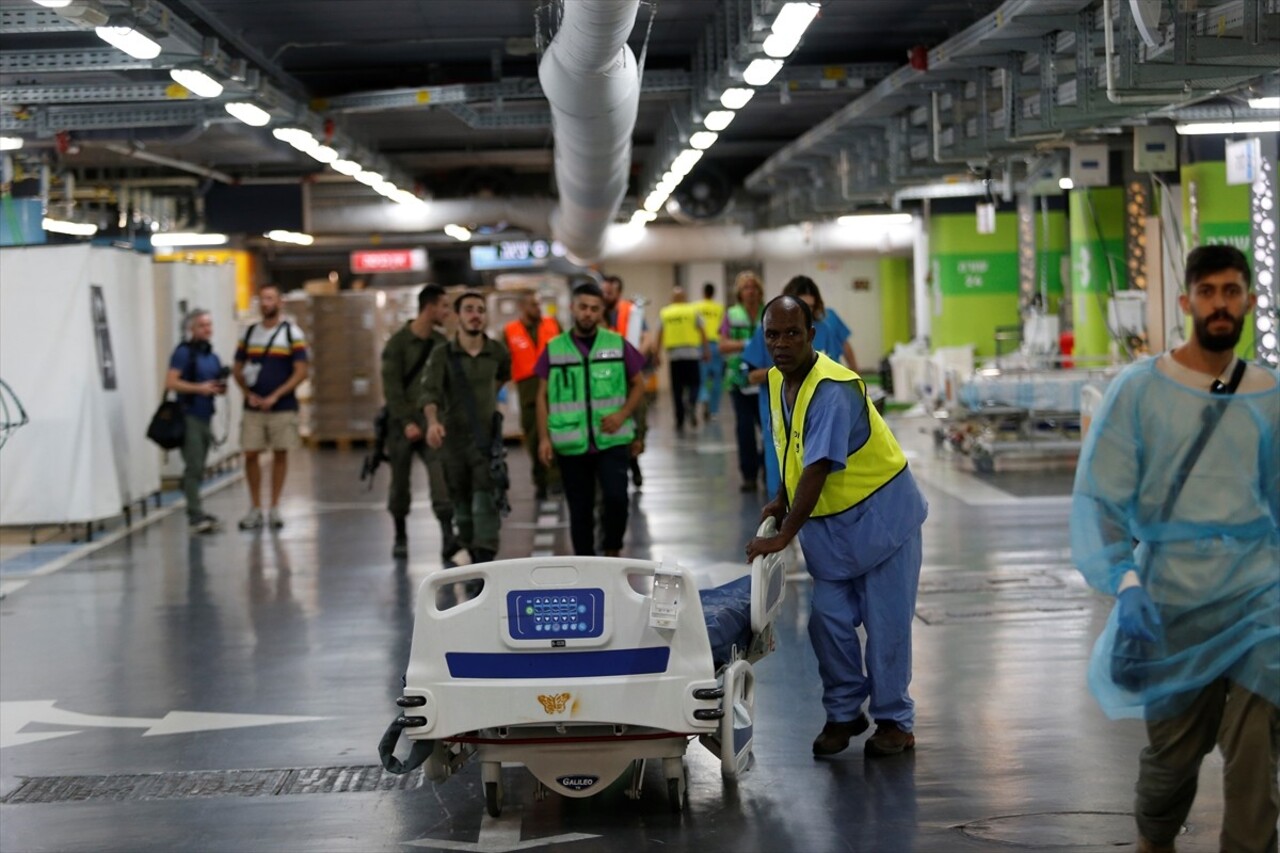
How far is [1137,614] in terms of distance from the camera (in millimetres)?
4027

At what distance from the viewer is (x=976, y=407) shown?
16.5m

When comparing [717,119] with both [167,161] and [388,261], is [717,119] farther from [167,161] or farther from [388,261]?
[388,261]

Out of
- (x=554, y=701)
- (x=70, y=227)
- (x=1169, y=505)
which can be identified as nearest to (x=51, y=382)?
(x=554, y=701)

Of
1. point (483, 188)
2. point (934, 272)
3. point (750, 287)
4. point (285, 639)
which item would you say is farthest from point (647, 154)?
point (285, 639)

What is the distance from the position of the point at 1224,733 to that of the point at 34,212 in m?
15.8

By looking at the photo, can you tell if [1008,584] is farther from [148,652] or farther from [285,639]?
[148,652]

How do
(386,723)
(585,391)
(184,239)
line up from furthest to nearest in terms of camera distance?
1. (184,239)
2. (585,391)
3. (386,723)

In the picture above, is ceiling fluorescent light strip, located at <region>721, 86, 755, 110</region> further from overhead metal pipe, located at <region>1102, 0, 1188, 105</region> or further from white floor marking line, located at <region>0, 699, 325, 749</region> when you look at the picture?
white floor marking line, located at <region>0, 699, 325, 749</region>

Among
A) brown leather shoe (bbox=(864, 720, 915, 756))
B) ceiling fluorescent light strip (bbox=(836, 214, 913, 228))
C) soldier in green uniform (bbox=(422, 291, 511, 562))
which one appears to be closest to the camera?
brown leather shoe (bbox=(864, 720, 915, 756))

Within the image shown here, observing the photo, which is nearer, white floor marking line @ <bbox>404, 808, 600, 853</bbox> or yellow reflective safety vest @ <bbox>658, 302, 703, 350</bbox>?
white floor marking line @ <bbox>404, 808, 600, 853</bbox>

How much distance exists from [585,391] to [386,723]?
8.39 ft

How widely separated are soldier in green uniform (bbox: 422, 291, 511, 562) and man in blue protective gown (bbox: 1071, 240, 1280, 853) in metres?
5.89

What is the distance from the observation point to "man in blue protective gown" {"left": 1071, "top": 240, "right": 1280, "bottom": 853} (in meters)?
4.04

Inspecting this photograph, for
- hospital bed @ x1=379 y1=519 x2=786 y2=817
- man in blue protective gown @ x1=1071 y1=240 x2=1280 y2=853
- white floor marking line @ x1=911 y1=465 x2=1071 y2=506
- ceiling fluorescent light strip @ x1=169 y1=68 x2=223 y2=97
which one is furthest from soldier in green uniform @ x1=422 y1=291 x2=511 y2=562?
man in blue protective gown @ x1=1071 y1=240 x2=1280 y2=853
